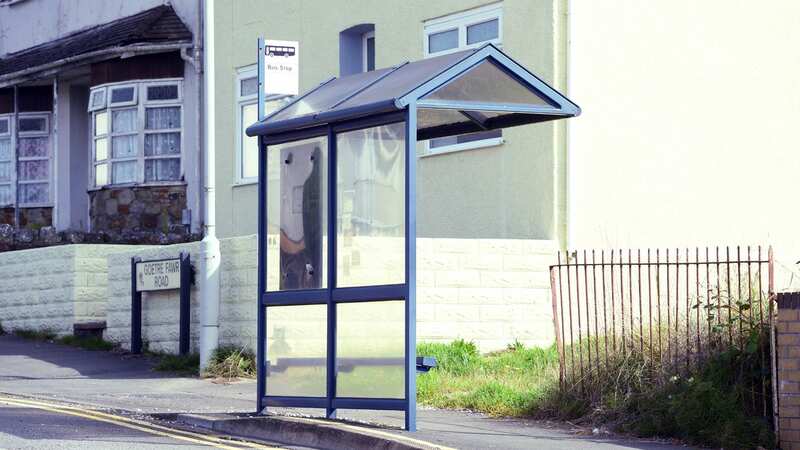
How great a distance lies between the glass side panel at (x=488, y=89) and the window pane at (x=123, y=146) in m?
14.1

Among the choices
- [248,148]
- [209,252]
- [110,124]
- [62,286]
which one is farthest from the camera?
[110,124]

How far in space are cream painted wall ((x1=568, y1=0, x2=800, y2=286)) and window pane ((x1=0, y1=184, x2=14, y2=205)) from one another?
1420cm

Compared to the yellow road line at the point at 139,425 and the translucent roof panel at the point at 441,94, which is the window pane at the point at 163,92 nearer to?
the yellow road line at the point at 139,425

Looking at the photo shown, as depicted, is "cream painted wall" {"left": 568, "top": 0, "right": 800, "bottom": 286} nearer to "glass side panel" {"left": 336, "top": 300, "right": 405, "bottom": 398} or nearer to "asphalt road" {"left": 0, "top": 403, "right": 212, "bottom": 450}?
"glass side panel" {"left": 336, "top": 300, "right": 405, "bottom": 398}

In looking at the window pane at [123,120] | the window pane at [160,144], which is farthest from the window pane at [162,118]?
the window pane at [123,120]

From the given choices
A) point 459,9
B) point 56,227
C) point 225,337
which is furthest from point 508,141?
point 56,227

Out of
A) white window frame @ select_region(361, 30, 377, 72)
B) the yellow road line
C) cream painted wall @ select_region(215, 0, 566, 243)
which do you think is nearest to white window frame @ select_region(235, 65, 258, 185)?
cream painted wall @ select_region(215, 0, 566, 243)

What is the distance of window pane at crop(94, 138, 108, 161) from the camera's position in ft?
82.1

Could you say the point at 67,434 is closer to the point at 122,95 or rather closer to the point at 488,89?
the point at 488,89

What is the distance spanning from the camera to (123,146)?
979 inches

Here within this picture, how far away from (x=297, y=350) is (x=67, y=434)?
199 cm

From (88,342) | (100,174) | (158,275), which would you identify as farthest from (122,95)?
(158,275)

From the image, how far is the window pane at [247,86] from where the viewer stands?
22156 mm

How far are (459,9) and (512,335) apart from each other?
14.7ft
